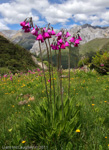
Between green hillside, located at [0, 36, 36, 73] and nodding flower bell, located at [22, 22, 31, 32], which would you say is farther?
green hillside, located at [0, 36, 36, 73]

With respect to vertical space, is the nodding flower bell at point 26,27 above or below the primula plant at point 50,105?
above

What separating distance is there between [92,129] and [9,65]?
54.7 feet

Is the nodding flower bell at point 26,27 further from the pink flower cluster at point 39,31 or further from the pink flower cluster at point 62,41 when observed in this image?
the pink flower cluster at point 62,41

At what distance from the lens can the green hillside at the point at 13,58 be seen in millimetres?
17500

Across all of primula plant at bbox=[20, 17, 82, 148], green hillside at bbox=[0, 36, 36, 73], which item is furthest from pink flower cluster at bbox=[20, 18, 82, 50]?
green hillside at bbox=[0, 36, 36, 73]

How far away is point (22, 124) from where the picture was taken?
2.86 meters

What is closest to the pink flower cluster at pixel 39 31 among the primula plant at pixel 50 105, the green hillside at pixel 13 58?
the primula plant at pixel 50 105

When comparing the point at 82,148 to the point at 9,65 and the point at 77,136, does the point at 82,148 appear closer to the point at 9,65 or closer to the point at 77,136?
the point at 77,136

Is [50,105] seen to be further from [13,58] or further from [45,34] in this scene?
[13,58]

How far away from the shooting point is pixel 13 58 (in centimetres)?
2003

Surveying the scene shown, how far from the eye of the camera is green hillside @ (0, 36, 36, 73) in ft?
57.4

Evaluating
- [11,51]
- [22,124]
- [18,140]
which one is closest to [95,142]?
[18,140]

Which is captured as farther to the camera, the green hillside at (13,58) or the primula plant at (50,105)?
the green hillside at (13,58)

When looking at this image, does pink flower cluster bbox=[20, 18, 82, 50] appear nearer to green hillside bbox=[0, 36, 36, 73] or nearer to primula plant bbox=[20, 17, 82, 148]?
primula plant bbox=[20, 17, 82, 148]
